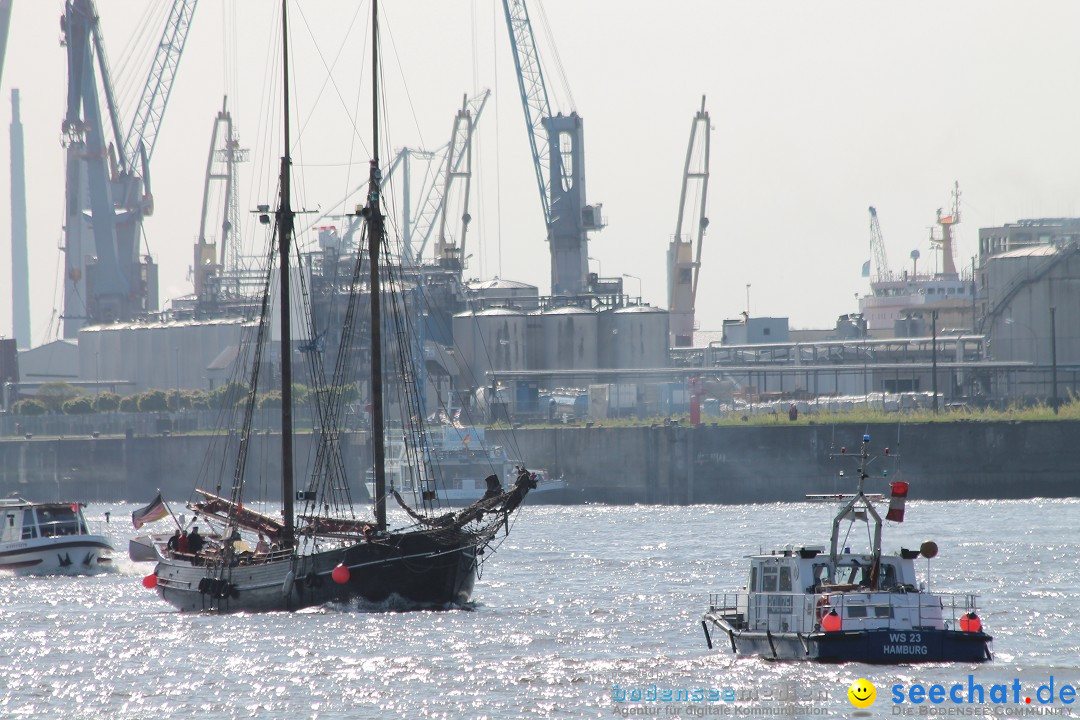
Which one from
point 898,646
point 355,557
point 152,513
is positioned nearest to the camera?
point 898,646

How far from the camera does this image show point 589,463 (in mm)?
112250

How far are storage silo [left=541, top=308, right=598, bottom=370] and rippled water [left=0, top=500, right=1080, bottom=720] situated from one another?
81.7m

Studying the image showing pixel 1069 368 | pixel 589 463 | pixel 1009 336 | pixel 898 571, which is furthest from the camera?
pixel 1009 336

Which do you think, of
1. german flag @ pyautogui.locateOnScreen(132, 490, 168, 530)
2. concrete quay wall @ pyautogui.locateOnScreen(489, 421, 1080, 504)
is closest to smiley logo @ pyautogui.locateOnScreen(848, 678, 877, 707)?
german flag @ pyautogui.locateOnScreen(132, 490, 168, 530)

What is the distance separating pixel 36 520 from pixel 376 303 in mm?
22423

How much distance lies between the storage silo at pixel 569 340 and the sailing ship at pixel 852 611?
113 metres

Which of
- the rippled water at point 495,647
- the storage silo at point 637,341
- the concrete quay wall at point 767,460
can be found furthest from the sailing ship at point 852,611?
the storage silo at point 637,341

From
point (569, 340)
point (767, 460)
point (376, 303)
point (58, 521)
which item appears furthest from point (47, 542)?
point (569, 340)

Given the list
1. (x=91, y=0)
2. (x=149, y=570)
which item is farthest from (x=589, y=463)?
(x=91, y=0)

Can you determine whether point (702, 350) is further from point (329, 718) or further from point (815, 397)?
point (329, 718)

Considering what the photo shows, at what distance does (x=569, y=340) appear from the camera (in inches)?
5837

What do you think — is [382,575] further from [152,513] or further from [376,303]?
[152,513]

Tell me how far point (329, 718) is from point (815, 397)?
105986mm

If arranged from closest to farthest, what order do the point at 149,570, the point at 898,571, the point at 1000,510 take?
the point at 898,571 < the point at 149,570 < the point at 1000,510
